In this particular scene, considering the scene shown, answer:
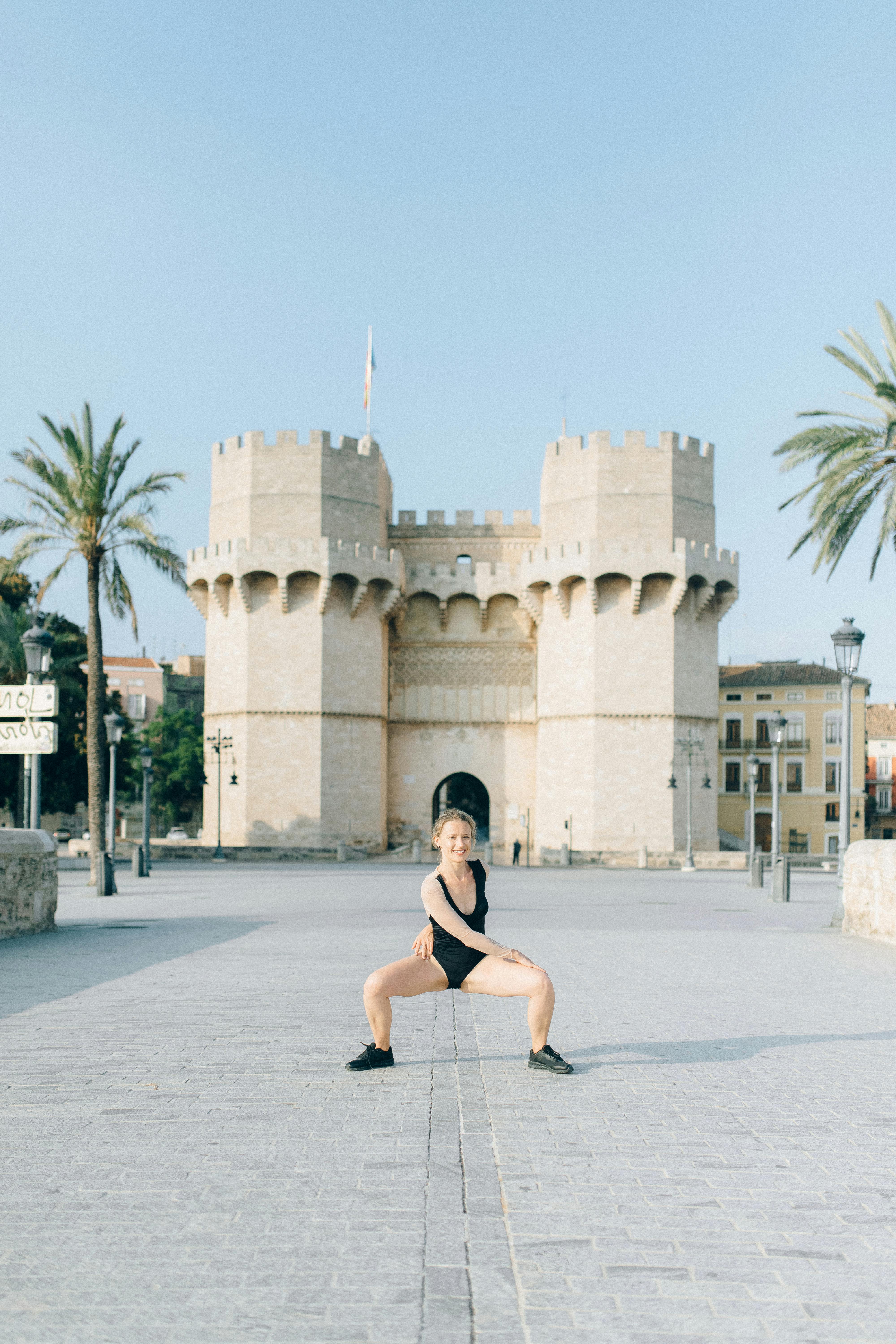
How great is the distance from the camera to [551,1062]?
565 centimetres

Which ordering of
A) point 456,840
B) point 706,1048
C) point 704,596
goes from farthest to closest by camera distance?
1. point 704,596
2. point 706,1048
3. point 456,840

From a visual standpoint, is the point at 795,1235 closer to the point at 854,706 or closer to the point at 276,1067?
the point at 276,1067

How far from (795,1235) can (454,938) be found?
2.28 m

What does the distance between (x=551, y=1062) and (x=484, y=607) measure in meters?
34.2

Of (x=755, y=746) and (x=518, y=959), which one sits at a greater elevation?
(x=755, y=746)

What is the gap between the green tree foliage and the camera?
60.8 m

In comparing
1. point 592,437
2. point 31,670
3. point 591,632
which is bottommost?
point 31,670

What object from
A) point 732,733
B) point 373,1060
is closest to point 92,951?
point 373,1060

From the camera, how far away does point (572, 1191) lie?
12.8ft

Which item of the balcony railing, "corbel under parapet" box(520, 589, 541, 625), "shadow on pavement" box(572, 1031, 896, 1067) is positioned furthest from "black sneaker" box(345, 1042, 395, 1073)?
the balcony railing

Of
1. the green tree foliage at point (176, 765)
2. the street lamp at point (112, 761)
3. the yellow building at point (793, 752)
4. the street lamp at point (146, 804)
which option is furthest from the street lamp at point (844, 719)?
the green tree foliage at point (176, 765)

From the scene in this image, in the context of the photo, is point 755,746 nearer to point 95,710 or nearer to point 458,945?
point 95,710

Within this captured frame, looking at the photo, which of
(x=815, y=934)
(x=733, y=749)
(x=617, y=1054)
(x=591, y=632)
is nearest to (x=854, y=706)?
(x=733, y=749)

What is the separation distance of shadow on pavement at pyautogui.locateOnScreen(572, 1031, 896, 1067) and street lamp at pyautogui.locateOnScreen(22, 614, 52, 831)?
916 centimetres
